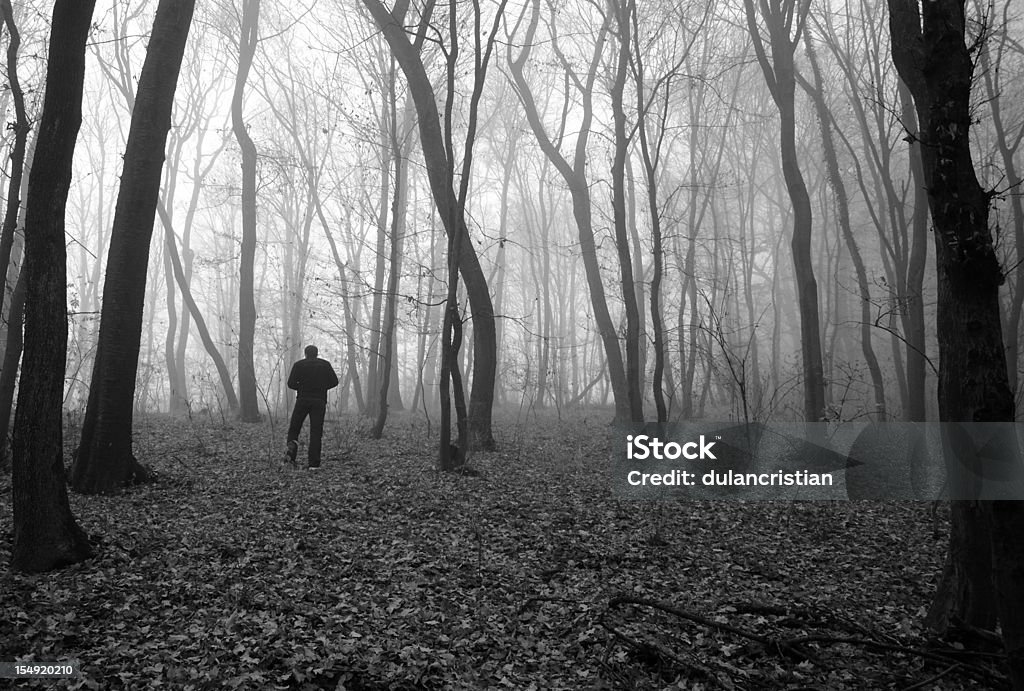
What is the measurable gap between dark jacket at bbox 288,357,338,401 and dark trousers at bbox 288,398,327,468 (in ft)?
0.37

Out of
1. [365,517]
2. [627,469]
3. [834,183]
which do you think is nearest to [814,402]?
[627,469]

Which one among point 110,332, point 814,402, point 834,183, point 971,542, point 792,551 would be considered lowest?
point 792,551

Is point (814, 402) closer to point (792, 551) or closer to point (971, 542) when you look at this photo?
point (792, 551)

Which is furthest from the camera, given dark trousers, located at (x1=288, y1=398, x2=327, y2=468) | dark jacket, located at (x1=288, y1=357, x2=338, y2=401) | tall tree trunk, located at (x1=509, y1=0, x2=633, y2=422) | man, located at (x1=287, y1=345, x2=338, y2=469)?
tall tree trunk, located at (x1=509, y1=0, x2=633, y2=422)

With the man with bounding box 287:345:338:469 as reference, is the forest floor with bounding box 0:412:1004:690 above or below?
below

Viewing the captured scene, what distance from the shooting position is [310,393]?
31.5 feet

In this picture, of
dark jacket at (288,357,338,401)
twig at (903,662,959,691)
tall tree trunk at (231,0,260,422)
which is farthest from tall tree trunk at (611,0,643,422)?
tall tree trunk at (231,0,260,422)

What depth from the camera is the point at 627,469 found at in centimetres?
1014

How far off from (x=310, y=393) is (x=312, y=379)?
21 cm

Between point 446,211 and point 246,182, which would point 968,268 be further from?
Answer: point 246,182

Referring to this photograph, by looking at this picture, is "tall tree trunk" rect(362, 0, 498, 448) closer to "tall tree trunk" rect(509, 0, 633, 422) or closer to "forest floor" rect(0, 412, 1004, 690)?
"forest floor" rect(0, 412, 1004, 690)

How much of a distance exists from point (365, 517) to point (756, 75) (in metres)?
19.2

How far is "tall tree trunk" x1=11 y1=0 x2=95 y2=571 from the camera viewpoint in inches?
190

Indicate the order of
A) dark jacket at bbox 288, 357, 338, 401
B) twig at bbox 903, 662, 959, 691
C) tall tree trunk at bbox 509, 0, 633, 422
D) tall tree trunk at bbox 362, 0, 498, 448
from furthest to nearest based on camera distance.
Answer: tall tree trunk at bbox 509, 0, 633, 422 < tall tree trunk at bbox 362, 0, 498, 448 < dark jacket at bbox 288, 357, 338, 401 < twig at bbox 903, 662, 959, 691
